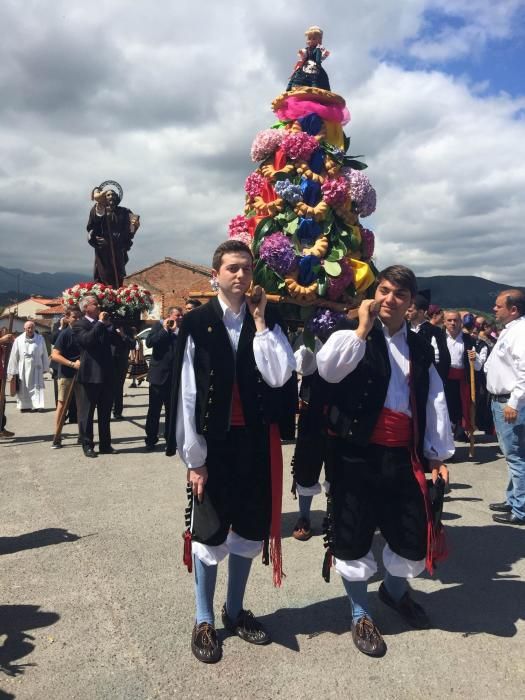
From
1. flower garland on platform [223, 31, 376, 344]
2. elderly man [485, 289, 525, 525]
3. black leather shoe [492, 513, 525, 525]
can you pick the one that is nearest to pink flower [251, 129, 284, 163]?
flower garland on platform [223, 31, 376, 344]

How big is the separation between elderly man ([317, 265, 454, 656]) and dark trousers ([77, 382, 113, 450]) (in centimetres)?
507

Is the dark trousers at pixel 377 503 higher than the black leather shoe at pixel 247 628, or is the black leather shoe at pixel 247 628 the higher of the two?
the dark trousers at pixel 377 503

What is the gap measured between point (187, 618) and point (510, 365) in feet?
11.9

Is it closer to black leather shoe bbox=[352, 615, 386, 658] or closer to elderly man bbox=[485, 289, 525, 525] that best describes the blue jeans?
elderly man bbox=[485, 289, 525, 525]

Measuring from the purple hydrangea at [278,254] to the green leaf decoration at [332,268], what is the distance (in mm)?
241

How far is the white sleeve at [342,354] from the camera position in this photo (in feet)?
8.96

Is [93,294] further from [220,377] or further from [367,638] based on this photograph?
[367,638]

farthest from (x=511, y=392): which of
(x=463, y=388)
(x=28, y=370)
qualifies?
(x=28, y=370)

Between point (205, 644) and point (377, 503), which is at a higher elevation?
point (377, 503)

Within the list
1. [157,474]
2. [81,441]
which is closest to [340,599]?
[157,474]

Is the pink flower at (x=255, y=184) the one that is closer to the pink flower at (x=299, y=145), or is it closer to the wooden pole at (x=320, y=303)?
the pink flower at (x=299, y=145)

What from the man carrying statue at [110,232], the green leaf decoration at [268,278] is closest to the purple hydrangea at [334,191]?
the green leaf decoration at [268,278]

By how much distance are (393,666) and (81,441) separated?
5955mm

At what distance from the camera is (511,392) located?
475cm
